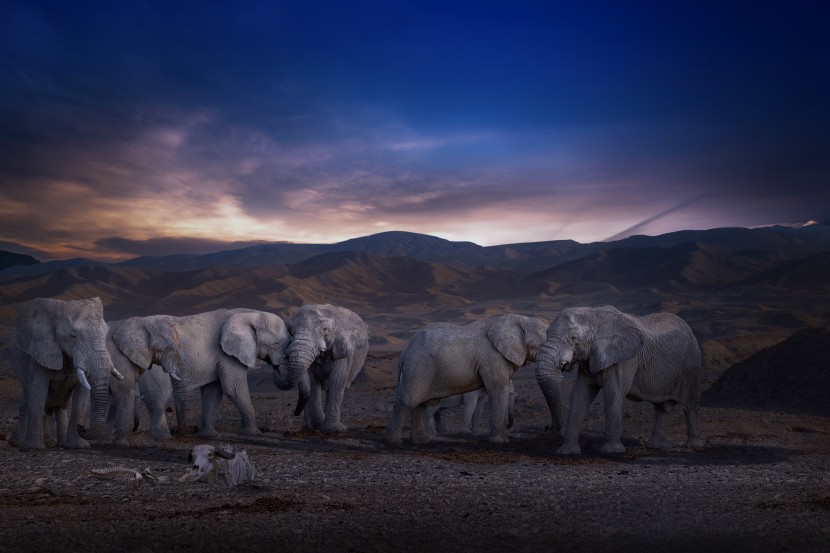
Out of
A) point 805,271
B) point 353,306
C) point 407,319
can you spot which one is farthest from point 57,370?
point 805,271

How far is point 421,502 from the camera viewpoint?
873 cm

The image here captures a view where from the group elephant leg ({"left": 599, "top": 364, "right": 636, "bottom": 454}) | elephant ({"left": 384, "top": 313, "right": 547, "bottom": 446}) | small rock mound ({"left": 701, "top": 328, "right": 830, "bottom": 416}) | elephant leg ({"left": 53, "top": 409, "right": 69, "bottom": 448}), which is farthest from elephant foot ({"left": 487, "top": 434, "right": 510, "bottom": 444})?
small rock mound ({"left": 701, "top": 328, "right": 830, "bottom": 416})

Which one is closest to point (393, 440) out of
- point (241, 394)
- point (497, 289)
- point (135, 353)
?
point (241, 394)

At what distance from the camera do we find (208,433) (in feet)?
48.7

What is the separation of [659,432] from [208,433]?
9082 mm

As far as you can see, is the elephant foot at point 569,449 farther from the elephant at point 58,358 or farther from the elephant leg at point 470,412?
the elephant at point 58,358

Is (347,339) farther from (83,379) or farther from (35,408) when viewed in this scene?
(35,408)

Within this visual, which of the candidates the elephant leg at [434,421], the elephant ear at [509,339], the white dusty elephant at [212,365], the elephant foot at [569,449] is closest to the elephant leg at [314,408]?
the white dusty elephant at [212,365]

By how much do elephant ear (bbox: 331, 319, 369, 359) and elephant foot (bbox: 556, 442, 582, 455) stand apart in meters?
5.39

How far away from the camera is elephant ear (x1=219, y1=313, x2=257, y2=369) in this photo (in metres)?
15.4

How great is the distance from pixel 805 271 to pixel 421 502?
99833 millimetres

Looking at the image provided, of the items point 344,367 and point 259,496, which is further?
point 344,367

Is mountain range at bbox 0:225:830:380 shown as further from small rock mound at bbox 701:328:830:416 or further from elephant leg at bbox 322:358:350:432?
elephant leg at bbox 322:358:350:432

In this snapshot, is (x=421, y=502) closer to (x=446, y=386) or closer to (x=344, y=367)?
(x=446, y=386)
